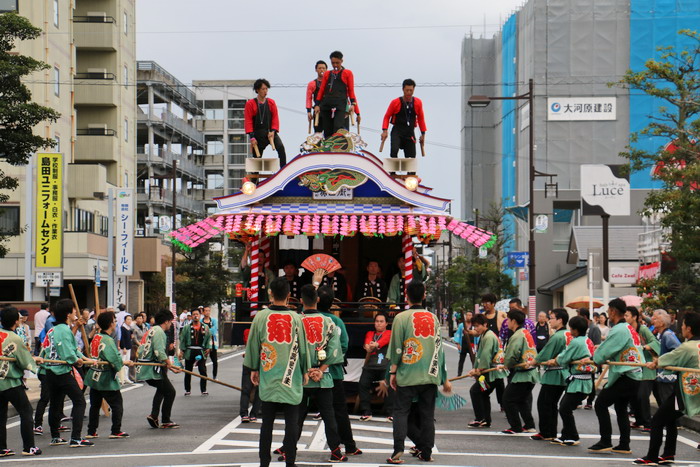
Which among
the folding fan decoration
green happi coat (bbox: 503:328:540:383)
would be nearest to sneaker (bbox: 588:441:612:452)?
green happi coat (bbox: 503:328:540:383)

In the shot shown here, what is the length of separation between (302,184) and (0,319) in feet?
19.0

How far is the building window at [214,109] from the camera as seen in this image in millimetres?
98250

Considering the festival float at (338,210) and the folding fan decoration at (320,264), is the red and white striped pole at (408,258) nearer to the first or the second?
the festival float at (338,210)

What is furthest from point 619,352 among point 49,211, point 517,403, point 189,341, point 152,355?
point 49,211

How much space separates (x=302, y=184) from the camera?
54.7 feet

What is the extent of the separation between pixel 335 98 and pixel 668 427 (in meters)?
9.10

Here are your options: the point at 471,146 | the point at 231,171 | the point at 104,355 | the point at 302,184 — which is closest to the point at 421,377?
the point at 104,355

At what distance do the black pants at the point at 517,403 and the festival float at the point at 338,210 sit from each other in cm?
301

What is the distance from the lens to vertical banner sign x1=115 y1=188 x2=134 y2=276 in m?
37.9

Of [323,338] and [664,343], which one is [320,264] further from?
[664,343]

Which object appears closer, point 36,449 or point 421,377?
point 421,377

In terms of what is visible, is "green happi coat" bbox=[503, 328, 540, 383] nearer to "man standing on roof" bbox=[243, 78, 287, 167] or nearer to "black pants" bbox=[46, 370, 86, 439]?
"black pants" bbox=[46, 370, 86, 439]

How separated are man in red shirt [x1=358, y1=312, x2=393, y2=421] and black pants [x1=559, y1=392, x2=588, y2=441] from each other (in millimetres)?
3187

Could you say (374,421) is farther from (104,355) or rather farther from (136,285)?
(136,285)
